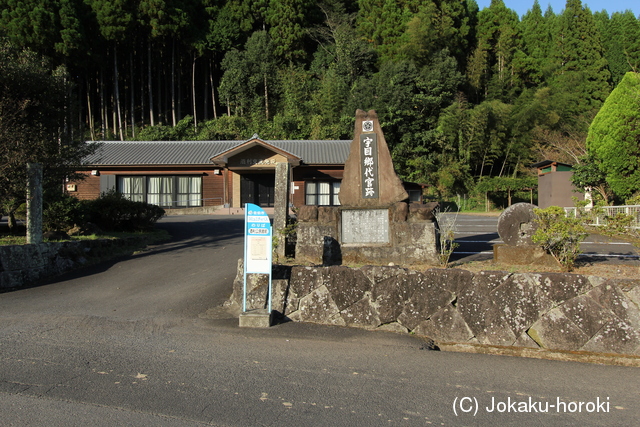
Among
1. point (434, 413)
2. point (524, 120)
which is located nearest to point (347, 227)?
point (434, 413)

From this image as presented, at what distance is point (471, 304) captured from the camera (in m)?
5.34

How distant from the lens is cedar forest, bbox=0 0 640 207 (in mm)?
31688

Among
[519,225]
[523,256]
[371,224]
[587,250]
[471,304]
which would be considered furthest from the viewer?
[587,250]

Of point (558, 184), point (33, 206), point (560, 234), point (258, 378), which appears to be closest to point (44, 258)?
point (33, 206)

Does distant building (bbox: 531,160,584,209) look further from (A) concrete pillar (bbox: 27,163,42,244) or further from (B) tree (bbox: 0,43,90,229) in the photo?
(A) concrete pillar (bbox: 27,163,42,244)

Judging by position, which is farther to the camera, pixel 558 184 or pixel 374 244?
pixel 558 184

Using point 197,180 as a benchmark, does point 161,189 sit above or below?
below

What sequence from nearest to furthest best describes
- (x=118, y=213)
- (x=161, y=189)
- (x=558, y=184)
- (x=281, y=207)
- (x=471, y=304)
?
(x=471, y=304) → (x=281, y=207) → (x=118, y=213) → (x=558, y=184) → (x=161, y=189)

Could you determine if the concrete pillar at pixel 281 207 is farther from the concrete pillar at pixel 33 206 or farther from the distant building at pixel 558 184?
the distant building at pixel 558 184

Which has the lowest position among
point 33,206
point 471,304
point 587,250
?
point 471,304

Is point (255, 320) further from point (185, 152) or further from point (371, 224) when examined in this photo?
point (185, 152)

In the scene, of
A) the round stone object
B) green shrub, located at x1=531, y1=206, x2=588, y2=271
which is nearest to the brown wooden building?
the round stone object

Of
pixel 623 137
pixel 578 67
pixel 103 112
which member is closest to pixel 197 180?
pixel 103 112

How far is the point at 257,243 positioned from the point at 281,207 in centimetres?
337
